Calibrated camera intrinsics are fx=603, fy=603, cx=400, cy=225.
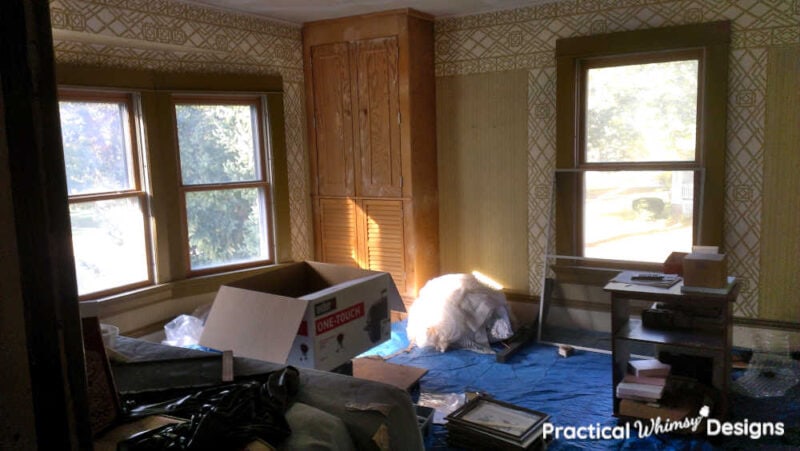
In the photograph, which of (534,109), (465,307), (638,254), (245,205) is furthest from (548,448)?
(245,205)

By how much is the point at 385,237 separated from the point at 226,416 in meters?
3.81

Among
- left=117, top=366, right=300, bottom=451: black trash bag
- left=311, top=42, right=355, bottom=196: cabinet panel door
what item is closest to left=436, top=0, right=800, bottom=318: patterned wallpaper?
left=311, top=42, right=355, bottom=196: cabinet panel door

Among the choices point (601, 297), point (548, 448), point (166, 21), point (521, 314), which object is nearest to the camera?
point (548, 448)

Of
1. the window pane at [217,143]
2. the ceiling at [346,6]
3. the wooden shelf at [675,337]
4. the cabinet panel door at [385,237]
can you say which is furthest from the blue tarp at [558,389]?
→ the ceiling at [346,6]

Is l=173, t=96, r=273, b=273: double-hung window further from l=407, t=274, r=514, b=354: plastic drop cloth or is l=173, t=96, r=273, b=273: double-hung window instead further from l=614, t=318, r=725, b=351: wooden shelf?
l=614, t=318, r=725, b=351: wooden shelf

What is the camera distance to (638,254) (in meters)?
4.61

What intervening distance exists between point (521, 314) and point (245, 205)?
2.53 m

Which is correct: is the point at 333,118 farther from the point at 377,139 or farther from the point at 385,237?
the point at 385,237

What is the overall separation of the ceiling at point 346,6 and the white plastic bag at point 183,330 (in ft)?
7.76

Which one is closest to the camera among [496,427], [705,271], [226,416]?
[226,416]

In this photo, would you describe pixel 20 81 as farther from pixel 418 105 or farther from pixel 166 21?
pixel 418 105

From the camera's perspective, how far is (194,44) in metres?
4.56

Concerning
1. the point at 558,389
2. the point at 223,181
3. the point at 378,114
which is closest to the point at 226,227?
the point at 223,181

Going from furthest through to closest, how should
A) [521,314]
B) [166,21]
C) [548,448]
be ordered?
1. [521,314]
2. [166,21]
3. [548,448]
